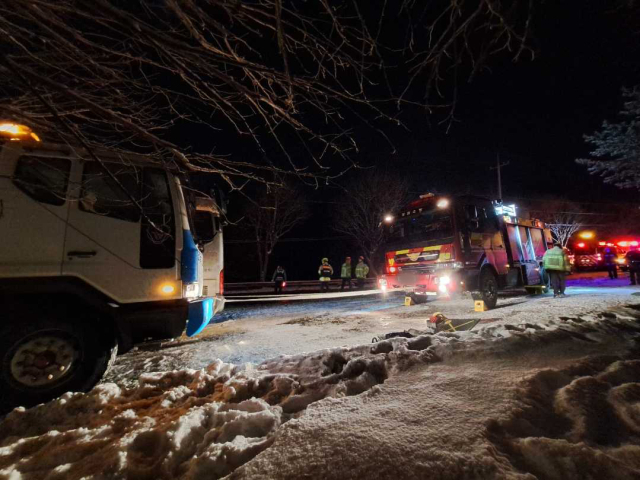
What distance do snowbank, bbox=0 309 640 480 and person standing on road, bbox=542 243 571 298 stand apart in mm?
7193

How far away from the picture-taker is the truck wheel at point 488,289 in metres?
7.83

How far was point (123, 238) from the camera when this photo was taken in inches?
131

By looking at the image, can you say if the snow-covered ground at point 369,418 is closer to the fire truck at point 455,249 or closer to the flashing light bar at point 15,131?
the flashing light bar at point 15,131

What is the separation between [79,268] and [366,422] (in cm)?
311

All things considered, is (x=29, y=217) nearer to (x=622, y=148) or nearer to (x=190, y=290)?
(x=190, y=290)

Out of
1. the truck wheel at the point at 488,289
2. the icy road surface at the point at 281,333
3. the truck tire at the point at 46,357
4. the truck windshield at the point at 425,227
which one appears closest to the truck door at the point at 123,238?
the truck tire at the point at 46,357

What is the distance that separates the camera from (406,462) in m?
1.46

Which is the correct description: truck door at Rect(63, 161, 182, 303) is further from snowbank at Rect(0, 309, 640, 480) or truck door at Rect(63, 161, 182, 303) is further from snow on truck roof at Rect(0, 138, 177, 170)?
snowbank at Rect(0, 309, 640, 480)

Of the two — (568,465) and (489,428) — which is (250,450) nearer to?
(489,428)

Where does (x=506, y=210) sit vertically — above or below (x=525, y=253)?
above

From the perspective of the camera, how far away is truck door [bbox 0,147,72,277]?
2896 mm

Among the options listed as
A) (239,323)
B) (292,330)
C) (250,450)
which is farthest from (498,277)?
(250,450)

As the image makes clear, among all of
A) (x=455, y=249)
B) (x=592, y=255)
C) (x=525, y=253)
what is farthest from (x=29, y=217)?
(x=592, y=255)

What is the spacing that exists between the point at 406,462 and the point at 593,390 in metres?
1.56
